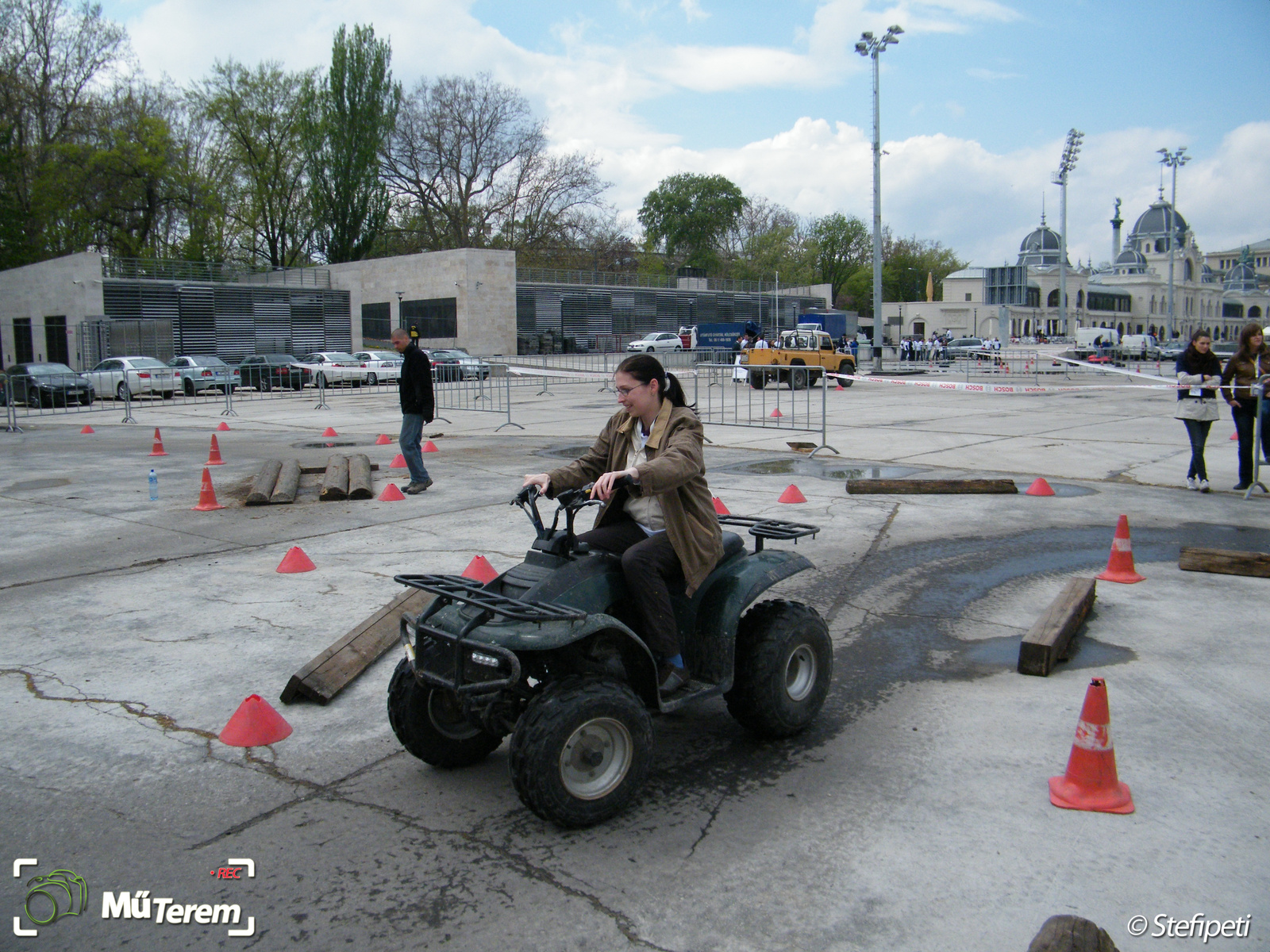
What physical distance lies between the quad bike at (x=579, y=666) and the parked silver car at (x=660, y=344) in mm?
45377

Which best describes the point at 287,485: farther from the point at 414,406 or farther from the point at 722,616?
the point at 722,616

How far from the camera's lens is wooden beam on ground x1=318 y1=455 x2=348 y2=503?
10.5 meters

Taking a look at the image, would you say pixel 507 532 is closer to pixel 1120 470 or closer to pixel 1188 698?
pixel 1188 698

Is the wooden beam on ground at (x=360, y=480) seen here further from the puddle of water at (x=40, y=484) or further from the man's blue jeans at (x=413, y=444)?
the puddle of water at (x=40, y=484)

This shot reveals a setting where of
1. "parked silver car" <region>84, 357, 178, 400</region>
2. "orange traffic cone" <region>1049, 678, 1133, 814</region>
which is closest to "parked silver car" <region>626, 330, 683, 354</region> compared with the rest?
"parked silver car" <region>84, 357, 178, 400</region>

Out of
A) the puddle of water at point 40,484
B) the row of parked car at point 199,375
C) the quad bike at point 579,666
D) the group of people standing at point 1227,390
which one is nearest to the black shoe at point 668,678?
the quad bike at point 579,666

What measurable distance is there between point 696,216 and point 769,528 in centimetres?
10203

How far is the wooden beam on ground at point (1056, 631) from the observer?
16.5 ft

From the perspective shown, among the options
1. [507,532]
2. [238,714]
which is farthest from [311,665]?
[507,532]

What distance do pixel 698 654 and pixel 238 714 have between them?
218 centimetres

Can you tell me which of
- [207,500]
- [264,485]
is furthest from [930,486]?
[207,500]

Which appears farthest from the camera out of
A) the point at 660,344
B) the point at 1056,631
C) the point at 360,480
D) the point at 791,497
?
the point at 660,344

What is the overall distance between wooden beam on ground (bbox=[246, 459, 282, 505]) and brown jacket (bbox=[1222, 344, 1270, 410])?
34.6ft

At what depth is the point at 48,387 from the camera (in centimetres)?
2809
